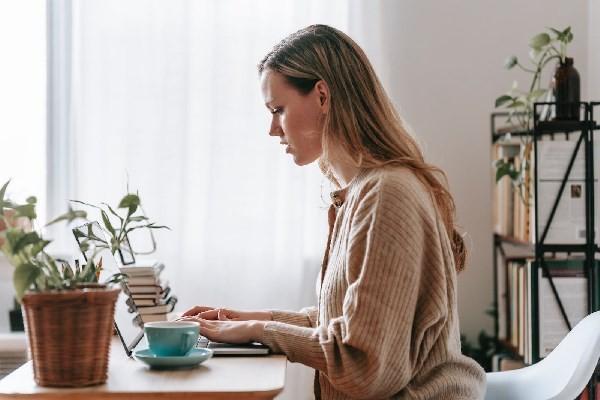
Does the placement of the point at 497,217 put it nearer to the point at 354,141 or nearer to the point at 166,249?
the point at 166,249

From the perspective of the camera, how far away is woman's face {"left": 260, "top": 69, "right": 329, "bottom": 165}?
6.09 feet

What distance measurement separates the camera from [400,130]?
5.98 feet

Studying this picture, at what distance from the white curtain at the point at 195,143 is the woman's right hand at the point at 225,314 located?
4.67ft

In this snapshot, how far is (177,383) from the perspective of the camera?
1.42 metres

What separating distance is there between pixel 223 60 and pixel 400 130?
177 centimetres

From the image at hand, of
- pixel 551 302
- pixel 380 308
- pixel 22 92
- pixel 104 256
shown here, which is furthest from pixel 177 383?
pixel 22 92

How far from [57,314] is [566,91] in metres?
2.02

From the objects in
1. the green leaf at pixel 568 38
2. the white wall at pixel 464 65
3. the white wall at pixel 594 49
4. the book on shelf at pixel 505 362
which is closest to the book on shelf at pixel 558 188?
the green leaf at pixel 568 38

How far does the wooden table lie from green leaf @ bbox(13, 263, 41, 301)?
0.52 feet

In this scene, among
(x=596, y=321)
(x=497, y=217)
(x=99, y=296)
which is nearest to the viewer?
(x=99, y=296)

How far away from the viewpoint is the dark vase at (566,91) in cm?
286

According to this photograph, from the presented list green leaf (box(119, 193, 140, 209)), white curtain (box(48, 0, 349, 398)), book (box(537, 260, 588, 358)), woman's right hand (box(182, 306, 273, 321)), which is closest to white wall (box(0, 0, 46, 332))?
white curtain (box(48, 0, 349, 398))

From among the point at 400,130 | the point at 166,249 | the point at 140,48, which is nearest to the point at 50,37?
the point at 140,48

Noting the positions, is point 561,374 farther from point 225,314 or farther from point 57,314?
point 57,314
